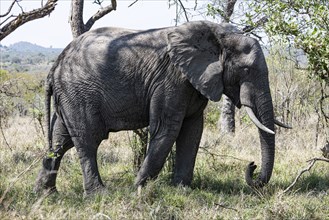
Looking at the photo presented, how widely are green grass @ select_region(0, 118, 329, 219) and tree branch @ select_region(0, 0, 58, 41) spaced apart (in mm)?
1708

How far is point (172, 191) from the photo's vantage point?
6008 millimetres

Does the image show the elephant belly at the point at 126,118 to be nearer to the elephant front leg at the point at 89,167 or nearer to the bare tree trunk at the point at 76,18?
the elephant front leg at the point at 89,167

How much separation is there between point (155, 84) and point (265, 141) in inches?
55.4

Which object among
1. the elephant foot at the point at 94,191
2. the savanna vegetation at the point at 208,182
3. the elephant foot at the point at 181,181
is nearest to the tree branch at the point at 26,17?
the savanna vegetation at the point at 208,182

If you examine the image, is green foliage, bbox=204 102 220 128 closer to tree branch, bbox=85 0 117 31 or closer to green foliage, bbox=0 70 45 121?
green foliage, bbox=0 70 45 121

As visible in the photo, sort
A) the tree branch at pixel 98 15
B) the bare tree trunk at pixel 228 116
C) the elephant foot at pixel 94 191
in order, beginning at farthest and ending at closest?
the bare tree trunk at pixel 228 116, the tree branch at pixel 98 15, the elephant foot at pixel 94 191

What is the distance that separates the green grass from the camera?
5.06 meters

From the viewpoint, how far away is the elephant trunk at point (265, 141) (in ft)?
19.5

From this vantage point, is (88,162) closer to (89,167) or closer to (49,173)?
(89,167)

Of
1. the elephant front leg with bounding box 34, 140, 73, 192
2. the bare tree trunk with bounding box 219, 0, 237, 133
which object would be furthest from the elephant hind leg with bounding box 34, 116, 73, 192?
the bare tree trunk with bounding box 219, 0, 237, 133

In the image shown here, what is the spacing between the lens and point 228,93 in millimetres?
6184

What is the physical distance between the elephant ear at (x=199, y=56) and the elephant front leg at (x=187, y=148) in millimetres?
718

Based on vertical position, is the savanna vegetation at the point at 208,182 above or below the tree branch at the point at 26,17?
below

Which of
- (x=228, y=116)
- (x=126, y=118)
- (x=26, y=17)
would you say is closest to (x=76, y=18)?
(x=26, y=17)
